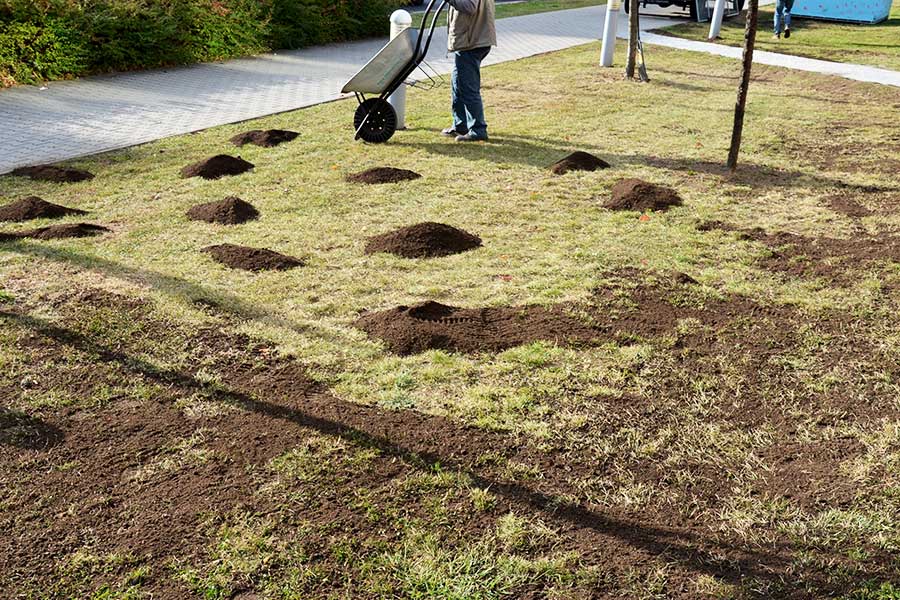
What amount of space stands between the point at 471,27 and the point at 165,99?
16.7ft

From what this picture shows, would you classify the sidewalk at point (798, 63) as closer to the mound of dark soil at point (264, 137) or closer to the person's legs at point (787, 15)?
the person's legs at point (787, 15)

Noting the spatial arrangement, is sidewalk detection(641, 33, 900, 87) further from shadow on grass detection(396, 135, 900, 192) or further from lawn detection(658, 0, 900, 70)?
shadow on grass detection(396, 135, 900, 192)

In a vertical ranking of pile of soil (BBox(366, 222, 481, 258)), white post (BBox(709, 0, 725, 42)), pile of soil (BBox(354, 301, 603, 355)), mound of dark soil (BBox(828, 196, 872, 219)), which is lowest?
pile of soil (BBox(354, 301, 603, 355))

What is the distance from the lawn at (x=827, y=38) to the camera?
16.3m

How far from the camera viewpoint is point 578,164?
8.27 meters

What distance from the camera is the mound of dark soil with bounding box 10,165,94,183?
7534 millimetres

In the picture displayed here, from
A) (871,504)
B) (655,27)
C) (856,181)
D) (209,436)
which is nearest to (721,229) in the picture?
(856,181)

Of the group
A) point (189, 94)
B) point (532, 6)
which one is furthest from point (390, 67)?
point (532, 6)

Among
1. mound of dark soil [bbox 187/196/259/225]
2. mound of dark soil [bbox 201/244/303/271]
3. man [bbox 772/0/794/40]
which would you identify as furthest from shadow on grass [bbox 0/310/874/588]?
man [bbox 772/0/794/40]

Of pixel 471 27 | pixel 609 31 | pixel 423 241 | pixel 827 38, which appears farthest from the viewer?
pixel 827 38

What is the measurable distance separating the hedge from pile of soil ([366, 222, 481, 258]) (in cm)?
835

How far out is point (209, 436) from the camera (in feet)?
12.0

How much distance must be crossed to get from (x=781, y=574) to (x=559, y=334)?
2007mm

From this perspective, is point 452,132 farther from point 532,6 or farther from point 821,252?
point 532,6
